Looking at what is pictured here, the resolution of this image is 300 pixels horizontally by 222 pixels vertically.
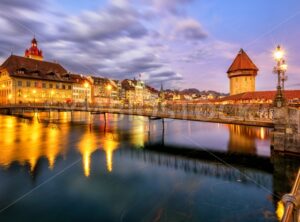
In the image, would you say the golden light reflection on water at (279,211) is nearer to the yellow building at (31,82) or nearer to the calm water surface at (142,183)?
the calm water surface at (142,183)

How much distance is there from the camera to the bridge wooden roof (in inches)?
2785

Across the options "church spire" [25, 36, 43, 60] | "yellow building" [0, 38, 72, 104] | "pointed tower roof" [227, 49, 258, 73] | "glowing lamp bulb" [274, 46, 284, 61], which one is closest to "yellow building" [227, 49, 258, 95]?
"pointed tower roof" [227, 49, 258, 73]

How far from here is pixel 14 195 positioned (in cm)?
1105

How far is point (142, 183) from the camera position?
43.1 feet

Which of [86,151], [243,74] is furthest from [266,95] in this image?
[86,151]

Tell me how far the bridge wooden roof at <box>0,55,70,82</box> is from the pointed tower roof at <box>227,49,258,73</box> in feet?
206

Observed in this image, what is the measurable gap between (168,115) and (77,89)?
78.1 metres

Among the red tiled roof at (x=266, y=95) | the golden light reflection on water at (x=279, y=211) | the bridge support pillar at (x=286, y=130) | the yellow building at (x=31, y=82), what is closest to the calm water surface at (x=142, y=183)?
the golden light reflection on water at (x=279, y=211)

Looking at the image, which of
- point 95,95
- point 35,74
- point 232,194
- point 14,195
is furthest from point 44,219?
point 95,95

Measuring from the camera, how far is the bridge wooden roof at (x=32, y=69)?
70.8 meters

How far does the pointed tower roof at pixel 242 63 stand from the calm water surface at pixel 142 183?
39273 mm

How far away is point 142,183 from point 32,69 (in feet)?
257

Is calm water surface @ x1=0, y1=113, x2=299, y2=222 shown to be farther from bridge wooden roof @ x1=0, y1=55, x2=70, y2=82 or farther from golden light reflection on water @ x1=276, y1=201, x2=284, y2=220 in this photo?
Result: bridge wooden roof @ x1=0, y1=55, x2=70, y2=82

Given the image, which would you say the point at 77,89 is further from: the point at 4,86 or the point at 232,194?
the point at 232,194
